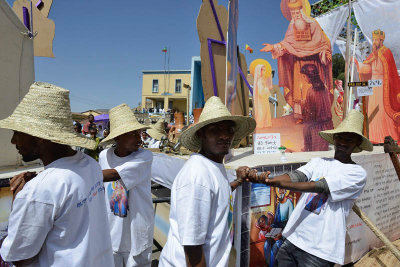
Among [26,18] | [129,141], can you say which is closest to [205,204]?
[129,141]

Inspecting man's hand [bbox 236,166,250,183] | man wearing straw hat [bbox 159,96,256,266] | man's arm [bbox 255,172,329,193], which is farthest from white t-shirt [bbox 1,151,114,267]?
man's arm [bbox 255,172,329,193]

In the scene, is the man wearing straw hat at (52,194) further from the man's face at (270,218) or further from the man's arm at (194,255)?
the man's face at (270,218)

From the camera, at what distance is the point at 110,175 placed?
198 cm

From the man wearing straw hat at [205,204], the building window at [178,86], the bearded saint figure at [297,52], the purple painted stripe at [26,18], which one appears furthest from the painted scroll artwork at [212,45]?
the building window at [178,86]

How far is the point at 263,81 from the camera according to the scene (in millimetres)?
4082

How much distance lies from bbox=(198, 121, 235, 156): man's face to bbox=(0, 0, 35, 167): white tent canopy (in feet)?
8.65

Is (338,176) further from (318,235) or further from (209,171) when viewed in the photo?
(209,171)

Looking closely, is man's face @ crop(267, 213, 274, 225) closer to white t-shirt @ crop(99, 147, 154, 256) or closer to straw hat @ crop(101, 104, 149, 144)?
white t-shirt @ crop(99, 147, 154, 256)

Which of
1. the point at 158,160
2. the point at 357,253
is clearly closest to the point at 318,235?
the point at 357,253

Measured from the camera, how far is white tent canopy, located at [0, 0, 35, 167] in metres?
2.76

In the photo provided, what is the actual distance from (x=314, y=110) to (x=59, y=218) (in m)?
4.12

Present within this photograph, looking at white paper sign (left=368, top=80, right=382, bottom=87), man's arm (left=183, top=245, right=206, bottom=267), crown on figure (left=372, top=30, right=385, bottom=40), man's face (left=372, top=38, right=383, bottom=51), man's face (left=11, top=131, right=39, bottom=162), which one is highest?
crown on figure (left=372, top=30, right=385, bottom=40)

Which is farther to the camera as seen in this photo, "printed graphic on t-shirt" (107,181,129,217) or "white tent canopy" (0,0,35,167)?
"white tent canopy" (0,0,35,167)

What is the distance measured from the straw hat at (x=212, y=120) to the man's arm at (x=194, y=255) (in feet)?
2.18
